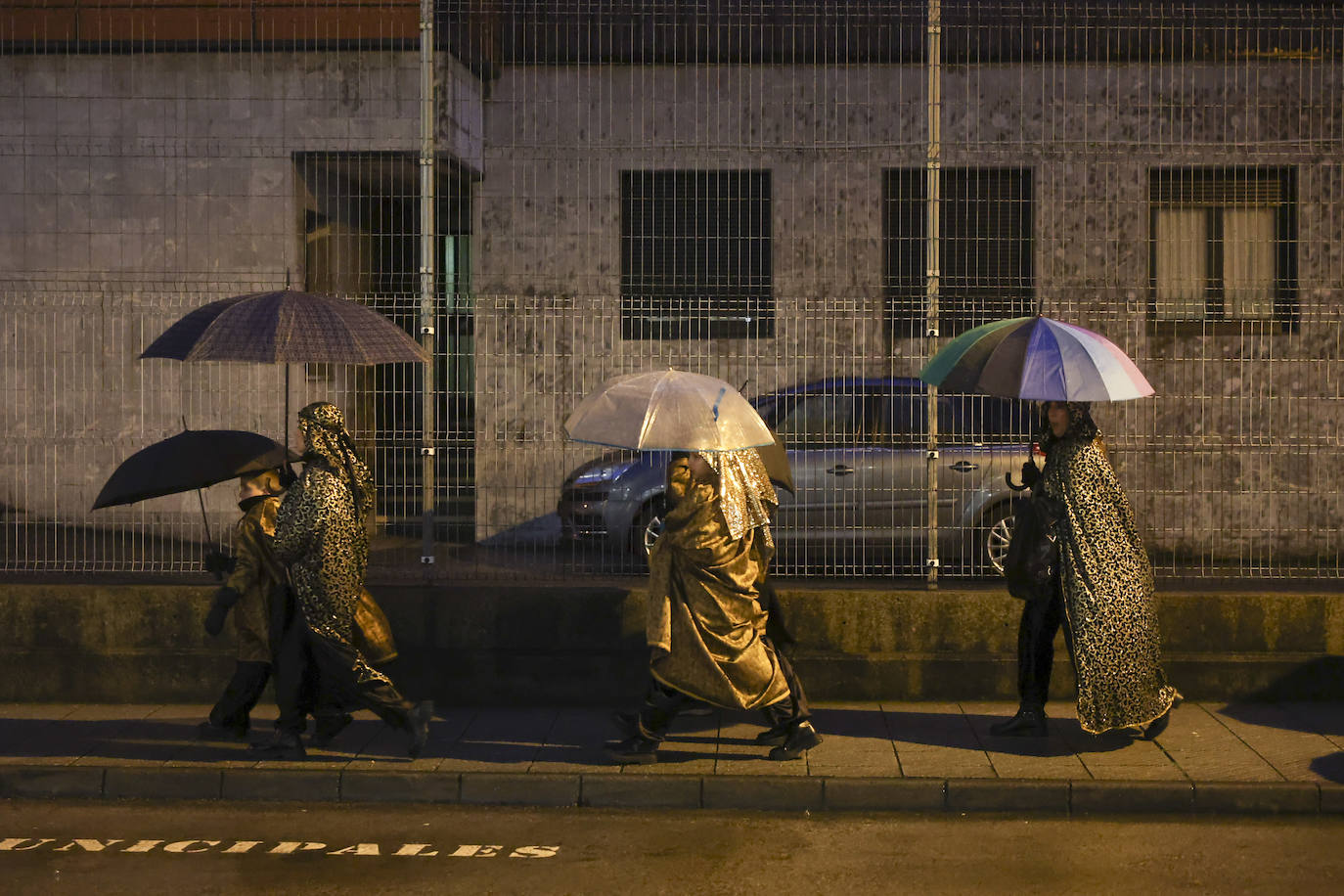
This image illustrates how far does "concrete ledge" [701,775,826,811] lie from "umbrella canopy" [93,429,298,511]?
2758mm

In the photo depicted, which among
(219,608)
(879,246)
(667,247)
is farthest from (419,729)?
(879,246)

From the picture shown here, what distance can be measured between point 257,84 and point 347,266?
526cm

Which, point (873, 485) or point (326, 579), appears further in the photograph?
point (873, 485)

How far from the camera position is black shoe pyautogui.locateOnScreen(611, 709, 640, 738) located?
25.5 feet

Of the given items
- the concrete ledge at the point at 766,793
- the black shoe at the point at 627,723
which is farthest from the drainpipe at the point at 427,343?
the concrete ledge at the point at 766,793

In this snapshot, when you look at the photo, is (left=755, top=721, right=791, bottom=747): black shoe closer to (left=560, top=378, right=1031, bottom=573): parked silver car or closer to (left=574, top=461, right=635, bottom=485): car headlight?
(left=560, top=378, right=1031, bottom=573): parked silver car

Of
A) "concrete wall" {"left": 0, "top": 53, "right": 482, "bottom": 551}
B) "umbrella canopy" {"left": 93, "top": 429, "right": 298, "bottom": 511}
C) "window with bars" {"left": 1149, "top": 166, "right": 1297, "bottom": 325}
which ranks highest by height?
"concrete wall" {"left": 0, "top": 53, "right": 482, "bottom": 551}

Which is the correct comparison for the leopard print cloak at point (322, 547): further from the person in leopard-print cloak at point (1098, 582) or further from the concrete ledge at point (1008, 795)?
the person in leopard-print cloak at point (1098, 582)

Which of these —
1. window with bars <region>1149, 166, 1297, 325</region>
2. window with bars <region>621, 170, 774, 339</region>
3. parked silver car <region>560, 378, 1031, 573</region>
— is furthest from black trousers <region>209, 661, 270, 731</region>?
window with bars <region>1149, 166, 1297, 325</region>

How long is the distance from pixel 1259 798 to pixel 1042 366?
87.9 inches

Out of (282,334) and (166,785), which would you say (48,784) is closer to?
(166,785)

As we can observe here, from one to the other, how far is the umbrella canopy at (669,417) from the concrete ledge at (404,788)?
5.72 feet

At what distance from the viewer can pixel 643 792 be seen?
738cm

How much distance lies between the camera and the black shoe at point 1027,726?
8.18m
